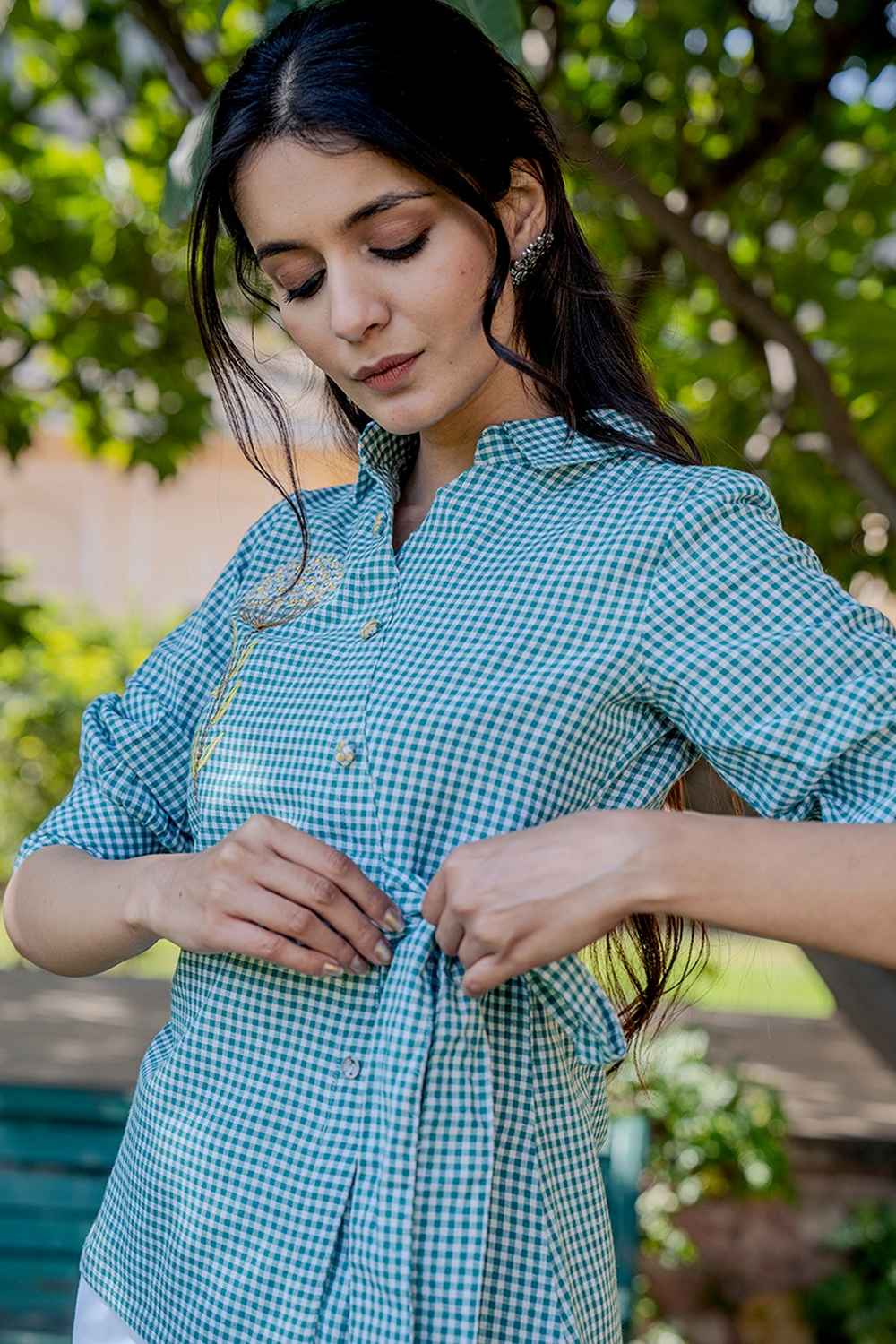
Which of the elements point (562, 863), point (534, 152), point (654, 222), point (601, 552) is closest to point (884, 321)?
point (654, 222)

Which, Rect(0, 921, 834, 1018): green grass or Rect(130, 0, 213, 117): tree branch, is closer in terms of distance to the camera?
Rect(130, 0, 213, 117): tree branch

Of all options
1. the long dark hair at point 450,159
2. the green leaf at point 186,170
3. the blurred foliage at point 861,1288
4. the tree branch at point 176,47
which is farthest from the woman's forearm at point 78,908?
the blurred foliage at point 861,1288

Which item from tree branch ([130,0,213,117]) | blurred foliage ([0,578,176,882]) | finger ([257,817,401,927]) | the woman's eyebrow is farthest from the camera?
blurred foliage ([0,578,176,882])

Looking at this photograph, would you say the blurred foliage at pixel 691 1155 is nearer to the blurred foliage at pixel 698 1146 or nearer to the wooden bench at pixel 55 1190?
the blurred foliage at pixel 698 1146

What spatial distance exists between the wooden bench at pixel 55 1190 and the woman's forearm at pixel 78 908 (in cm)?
170

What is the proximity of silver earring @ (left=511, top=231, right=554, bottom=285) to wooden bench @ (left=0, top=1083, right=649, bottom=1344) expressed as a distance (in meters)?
1.98

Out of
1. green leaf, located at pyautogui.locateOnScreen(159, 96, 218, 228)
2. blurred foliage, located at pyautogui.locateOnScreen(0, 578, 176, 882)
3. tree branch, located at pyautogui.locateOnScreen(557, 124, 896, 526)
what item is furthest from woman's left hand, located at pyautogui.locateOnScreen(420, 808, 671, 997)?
blurred foliage, located at pyautogui.locateOnScreen(0, 578, 176, 882)

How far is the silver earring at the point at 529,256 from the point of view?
1.37m

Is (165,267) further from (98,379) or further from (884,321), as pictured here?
(884,321)

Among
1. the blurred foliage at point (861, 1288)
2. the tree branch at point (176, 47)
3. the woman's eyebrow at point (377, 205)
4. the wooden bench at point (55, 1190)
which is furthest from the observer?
the blurred foliage at point (861, 1288)

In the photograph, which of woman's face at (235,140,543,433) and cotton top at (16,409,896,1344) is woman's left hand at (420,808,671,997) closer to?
cotton top at (16,409,896,1344)

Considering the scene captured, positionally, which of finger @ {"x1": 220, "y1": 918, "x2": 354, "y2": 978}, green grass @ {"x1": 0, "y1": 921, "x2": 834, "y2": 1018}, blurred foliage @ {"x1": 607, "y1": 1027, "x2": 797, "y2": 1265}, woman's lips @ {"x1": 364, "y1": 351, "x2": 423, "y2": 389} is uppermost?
woman's lips @ {"x1": 364, "y1": 351, "x2": 423, "y2": 389}

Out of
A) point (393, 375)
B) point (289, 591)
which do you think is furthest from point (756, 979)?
point (393, 375)

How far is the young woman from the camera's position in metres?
1.07
